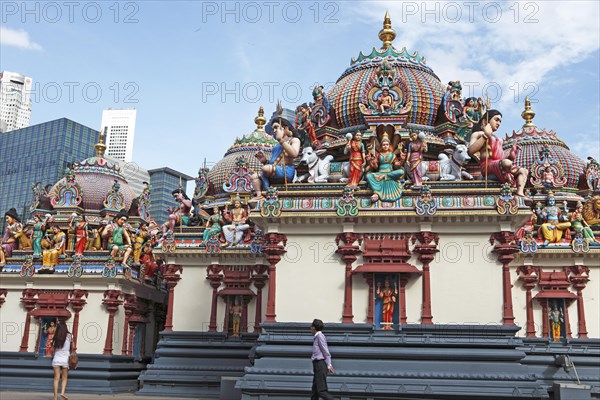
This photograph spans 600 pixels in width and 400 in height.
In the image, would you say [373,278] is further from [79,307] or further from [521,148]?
[521,148]

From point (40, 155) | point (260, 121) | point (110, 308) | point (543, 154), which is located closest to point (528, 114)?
point (543, 154)

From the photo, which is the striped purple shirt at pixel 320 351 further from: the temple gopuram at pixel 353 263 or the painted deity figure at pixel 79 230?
the painted deity figure at pixel 79 230

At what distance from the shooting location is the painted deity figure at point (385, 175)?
61.0ft

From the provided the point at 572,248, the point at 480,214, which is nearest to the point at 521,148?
the point at 572,248

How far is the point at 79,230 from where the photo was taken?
94.4 ft

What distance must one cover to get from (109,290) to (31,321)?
4.03 metres

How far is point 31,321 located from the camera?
2744cm

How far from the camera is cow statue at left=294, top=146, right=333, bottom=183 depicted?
20625mm

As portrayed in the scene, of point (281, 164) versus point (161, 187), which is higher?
point (161, 187)

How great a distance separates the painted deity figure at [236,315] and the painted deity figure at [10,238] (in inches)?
471

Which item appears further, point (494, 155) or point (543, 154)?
point (543, 154)

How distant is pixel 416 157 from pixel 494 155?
8.27 feet

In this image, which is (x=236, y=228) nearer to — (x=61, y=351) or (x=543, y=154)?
(x=61, y=351)

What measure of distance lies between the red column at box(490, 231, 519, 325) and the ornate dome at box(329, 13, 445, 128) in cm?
669
